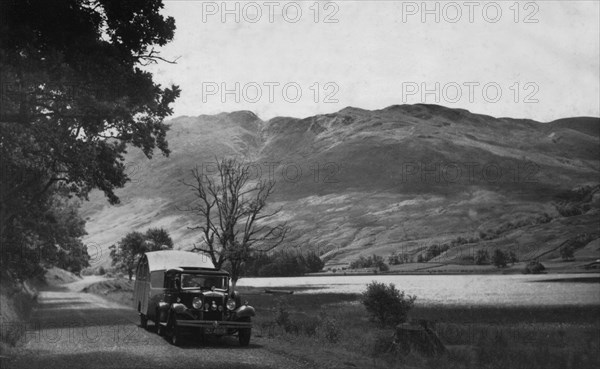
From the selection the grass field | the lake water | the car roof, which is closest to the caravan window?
the car roof

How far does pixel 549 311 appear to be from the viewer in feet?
184

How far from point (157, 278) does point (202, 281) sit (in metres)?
3.45

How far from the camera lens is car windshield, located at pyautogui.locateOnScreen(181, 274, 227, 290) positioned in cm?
2625

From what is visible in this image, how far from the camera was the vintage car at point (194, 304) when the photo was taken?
956 inches

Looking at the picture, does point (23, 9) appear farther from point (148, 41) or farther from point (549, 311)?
point (549, 311)

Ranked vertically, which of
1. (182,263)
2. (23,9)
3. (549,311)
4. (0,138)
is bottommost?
(549,311)

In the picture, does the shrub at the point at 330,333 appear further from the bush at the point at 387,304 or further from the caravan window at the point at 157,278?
the bush at the point at 387,304

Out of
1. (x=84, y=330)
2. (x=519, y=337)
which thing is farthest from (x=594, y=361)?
(x=84, y=330)

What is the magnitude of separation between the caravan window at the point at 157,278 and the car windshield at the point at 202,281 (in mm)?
1803

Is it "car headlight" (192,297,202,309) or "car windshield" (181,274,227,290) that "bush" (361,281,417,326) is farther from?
"car headlight" (192,297,202,309)

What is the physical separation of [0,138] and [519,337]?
2928 cm

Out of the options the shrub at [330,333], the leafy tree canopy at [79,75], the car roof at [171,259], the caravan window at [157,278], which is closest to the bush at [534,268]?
the shrub at [330,333]

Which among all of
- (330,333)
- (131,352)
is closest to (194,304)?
(131,352)

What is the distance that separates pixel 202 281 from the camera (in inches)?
1048
